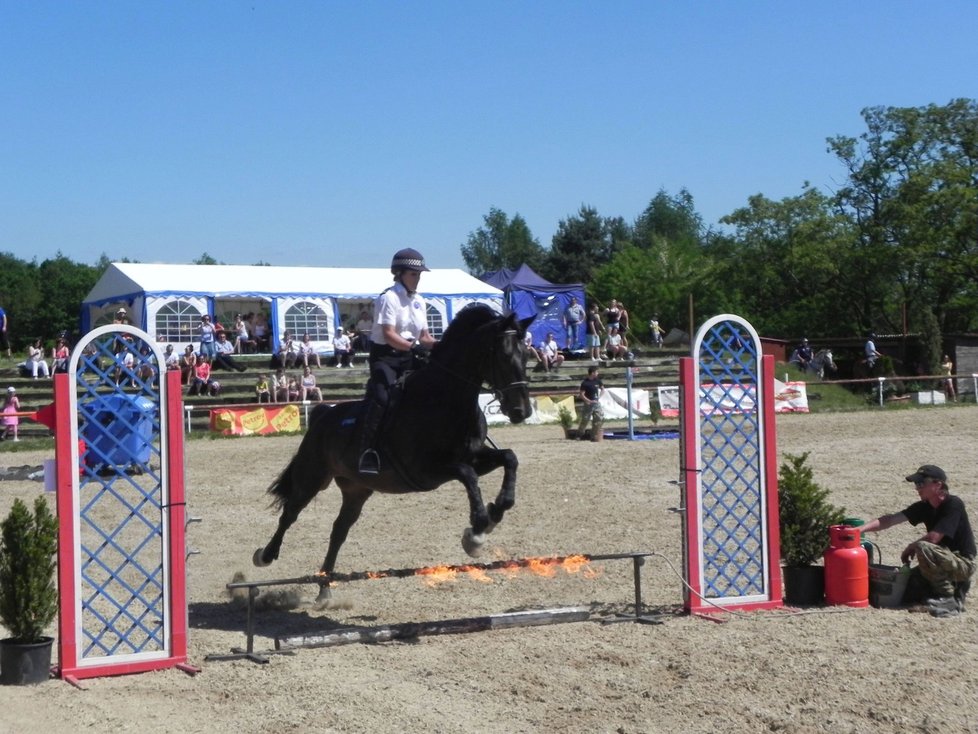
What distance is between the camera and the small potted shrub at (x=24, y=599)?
6.09 meters

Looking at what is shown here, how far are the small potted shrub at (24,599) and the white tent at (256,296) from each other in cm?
2209

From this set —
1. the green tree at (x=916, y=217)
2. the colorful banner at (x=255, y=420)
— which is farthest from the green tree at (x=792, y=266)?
the colorful banner at (x=255, y=420)

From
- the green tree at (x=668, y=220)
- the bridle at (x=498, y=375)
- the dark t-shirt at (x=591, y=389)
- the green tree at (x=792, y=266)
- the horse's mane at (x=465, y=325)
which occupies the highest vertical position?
the green tree at (x=668, y=220)

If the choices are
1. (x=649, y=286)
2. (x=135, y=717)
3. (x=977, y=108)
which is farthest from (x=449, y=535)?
(x=649, y=286)

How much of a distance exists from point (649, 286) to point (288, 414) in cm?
4663

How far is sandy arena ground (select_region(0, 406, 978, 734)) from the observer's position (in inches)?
218

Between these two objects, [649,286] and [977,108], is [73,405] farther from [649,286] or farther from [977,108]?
[649,286]

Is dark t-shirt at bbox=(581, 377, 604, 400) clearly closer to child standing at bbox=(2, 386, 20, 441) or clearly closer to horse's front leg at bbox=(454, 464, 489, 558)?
child standing at bbox=(2, 386, 20, 441)

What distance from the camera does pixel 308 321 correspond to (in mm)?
30125

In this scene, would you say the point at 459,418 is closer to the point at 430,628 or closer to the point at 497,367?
the point at 497,367

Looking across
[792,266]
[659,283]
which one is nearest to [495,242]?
[659,283]

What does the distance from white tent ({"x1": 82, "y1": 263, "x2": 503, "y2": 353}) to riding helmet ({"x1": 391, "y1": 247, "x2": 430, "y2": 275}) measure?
20.9 meters

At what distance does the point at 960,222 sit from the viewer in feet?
136

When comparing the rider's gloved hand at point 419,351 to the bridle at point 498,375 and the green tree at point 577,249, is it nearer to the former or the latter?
the bridle at point 498,375
